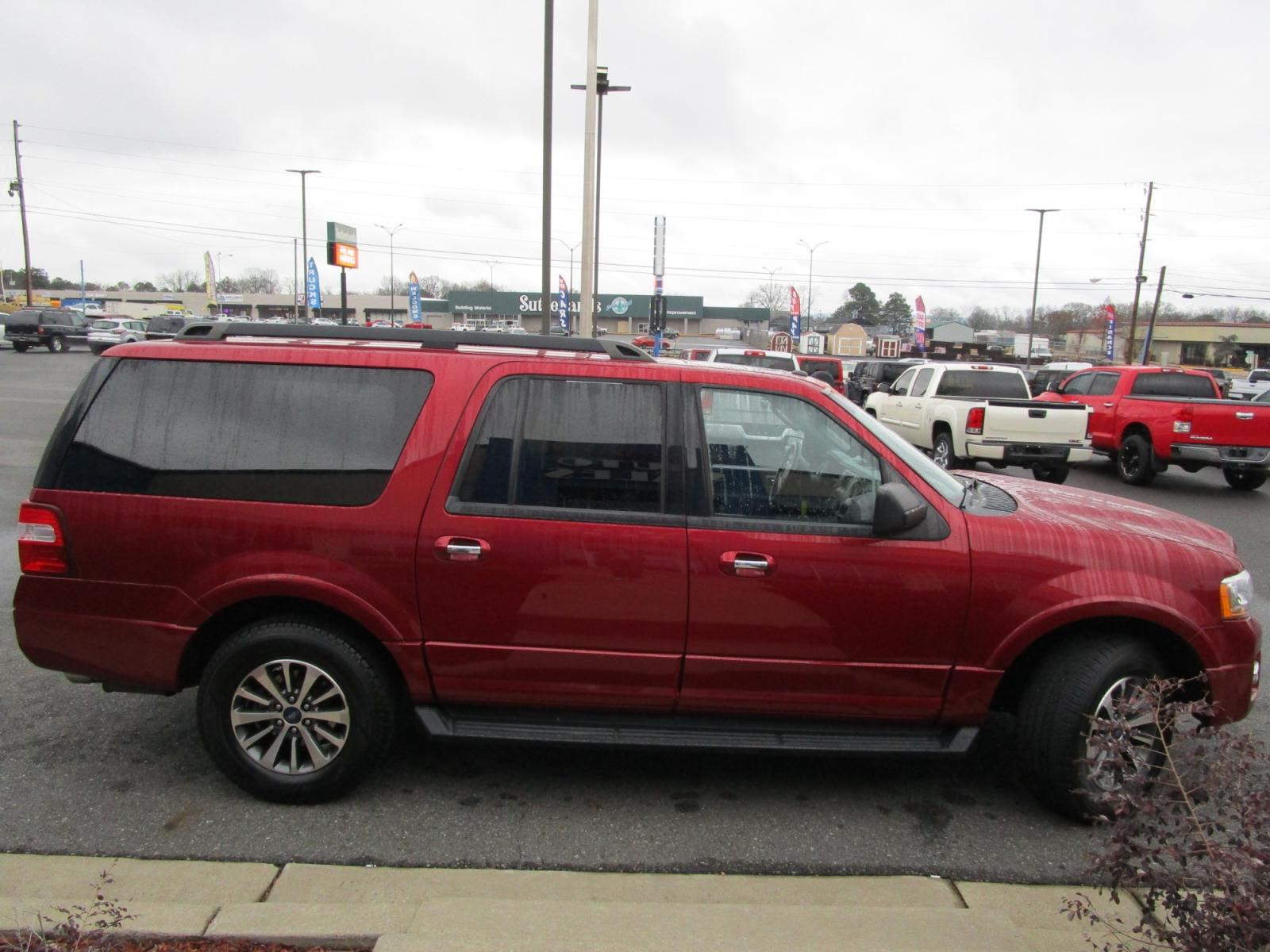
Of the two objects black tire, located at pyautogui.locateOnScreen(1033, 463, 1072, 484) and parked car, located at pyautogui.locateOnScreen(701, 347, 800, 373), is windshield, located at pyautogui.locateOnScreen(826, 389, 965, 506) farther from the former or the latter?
parked car, located at pyautogui.locateOnScreen(701, 347, 800, 373)

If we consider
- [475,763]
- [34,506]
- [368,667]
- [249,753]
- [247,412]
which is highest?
[247,412]

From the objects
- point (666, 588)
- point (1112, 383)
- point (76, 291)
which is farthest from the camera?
point (76, 291)

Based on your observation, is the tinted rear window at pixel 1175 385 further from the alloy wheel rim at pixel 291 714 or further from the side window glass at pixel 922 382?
the alloy wheel rim at pixel 291 714

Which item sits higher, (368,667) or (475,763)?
(368,667)

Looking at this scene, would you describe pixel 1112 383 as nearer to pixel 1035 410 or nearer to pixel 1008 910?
pixel 1035 410

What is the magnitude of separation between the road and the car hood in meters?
1.26

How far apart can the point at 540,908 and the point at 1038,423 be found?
12.0 meters

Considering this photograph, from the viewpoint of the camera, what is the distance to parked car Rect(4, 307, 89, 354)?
39719 millimetres

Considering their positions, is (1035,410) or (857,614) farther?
(1035,410)

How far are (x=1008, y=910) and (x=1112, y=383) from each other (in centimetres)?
1450

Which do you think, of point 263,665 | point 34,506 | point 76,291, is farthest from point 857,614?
point 76,291

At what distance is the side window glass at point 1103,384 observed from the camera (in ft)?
50.2

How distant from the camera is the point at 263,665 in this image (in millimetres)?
3607

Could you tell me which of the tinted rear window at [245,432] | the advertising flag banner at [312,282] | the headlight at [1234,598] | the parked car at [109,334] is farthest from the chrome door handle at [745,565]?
the parked car at [109,334]
